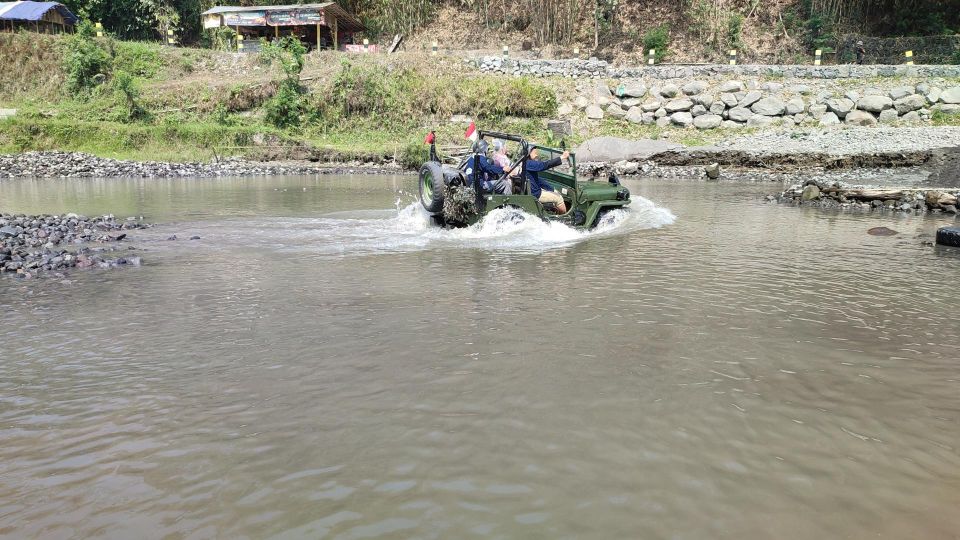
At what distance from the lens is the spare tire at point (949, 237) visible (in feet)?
34.1

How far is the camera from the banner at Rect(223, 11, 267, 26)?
39875mm

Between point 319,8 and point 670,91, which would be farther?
point 319,8

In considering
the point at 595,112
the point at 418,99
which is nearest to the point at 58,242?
the point at 418,99

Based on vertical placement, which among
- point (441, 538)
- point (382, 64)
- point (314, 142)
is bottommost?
point (441, 538)

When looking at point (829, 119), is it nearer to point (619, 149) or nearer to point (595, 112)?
point (619, 149)

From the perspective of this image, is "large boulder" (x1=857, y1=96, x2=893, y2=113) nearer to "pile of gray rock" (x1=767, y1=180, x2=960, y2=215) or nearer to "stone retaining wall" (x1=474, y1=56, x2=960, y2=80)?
"stone retaining wall" (x1=474, y1=56, x2=960, y2=80)

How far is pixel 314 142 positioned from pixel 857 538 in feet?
100.0

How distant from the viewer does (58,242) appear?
998cm

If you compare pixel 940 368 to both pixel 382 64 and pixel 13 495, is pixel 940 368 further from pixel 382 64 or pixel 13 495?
pixel 382 64

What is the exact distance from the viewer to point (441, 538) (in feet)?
9.64

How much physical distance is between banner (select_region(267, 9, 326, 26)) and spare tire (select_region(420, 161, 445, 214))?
3162cm

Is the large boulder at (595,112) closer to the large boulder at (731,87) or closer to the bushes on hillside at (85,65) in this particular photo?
the large boulder at (731,87)

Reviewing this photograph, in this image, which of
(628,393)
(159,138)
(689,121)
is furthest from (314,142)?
(628,393)

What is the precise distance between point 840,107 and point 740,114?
13.7ft
